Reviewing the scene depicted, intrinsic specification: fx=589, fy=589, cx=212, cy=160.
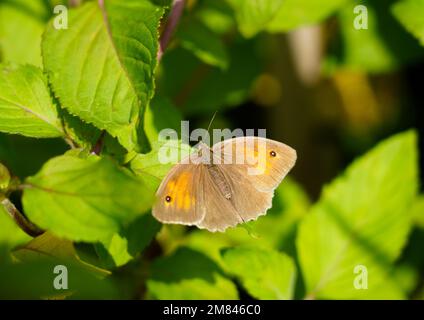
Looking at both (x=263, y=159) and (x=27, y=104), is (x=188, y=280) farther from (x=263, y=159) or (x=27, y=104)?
(x=27, y=104)

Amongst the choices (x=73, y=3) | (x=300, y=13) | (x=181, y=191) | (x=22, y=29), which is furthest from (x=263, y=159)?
(x=22, y=29)

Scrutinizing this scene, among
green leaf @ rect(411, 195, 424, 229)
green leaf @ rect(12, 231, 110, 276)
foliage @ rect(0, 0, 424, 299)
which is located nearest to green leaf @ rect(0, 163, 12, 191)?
foliage @ rect(0, 0, 424, 299)

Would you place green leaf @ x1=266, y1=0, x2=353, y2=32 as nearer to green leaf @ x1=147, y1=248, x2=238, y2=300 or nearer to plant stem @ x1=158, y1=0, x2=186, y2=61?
plant stem @ x1=158, y1=0, x2=186, y2=61

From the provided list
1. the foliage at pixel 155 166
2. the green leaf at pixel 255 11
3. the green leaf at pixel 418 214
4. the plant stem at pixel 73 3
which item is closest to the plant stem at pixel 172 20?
the foliage at pixel 155 166

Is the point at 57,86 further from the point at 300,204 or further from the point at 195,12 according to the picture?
the point at 300,204

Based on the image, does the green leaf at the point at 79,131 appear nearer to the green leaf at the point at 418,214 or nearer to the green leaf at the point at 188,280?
the green leaf at the point at 188,280
